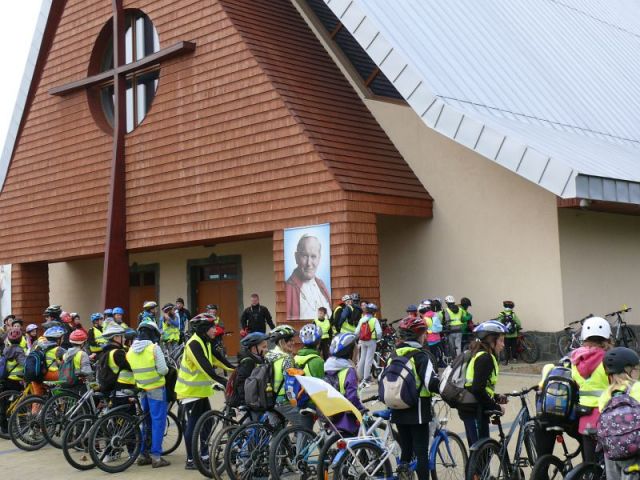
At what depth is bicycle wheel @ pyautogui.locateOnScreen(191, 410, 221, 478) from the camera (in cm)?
919

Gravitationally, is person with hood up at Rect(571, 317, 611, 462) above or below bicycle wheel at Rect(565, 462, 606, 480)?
above

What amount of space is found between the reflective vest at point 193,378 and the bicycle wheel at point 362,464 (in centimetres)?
270

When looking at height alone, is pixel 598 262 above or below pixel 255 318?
above

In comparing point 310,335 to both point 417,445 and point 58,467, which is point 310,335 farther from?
point 58,467

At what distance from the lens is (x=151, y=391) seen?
10219 millimetres

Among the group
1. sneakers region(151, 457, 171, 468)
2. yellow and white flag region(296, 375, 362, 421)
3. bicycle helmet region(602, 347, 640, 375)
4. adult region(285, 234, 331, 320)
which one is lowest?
sneakers region(151, 457, 171, 468)

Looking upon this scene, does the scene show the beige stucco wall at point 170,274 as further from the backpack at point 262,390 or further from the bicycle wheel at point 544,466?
the bicycle wheel at point 544,466

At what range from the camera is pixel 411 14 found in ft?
65.7

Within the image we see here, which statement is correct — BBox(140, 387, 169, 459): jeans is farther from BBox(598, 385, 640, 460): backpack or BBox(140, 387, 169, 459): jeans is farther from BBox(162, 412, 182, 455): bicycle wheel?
BBox(598, 385, 640, 460): backpack

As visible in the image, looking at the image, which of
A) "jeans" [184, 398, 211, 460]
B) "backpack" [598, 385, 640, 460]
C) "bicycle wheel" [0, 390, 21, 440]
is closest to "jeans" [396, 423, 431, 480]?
"backpack" [598, 385, 640, 460]

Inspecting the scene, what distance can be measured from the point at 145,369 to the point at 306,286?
8.48m

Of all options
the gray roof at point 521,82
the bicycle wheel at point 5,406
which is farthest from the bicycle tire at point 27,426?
the gray roof at point 521,82

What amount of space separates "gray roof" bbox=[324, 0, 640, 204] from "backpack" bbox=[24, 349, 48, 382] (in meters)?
8.59

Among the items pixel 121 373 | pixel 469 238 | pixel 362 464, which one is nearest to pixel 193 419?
pixel 121 373
